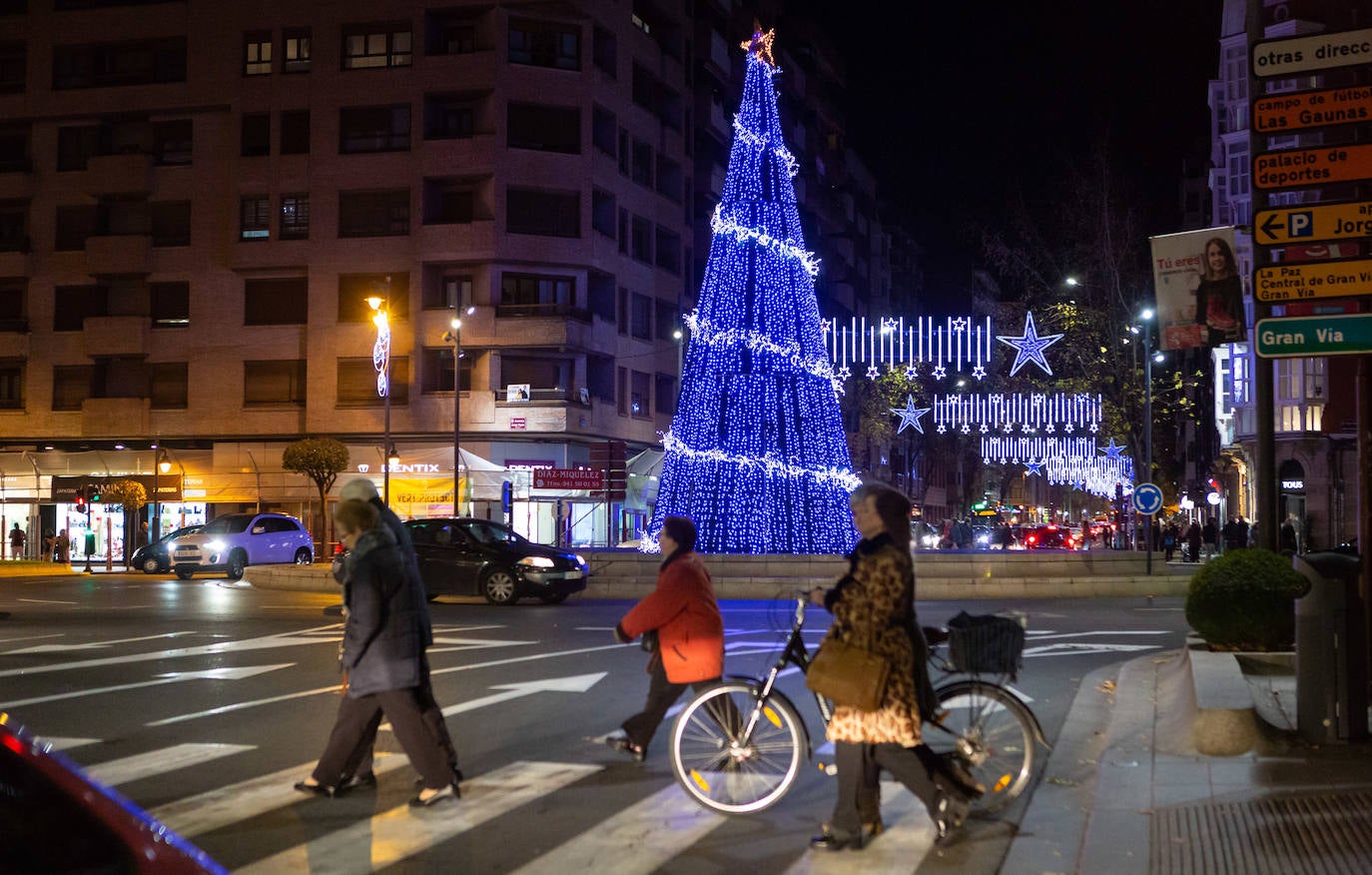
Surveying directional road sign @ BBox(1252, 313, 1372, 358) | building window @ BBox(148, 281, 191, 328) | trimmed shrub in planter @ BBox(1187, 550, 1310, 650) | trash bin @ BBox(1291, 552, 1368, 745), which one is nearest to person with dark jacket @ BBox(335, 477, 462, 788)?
trash bin @ BBox(1291, 552, 1368, 745)

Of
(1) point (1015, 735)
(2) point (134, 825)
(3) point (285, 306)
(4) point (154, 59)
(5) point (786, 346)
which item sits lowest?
(1) point (1015, 735)

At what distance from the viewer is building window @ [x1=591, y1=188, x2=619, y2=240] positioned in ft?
170

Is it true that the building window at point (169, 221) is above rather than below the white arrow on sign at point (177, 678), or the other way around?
above

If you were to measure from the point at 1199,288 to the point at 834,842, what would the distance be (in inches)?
427

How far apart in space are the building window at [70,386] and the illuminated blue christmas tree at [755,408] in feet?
99.2

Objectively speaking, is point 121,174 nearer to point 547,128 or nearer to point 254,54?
point 254,54

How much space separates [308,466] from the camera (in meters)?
46.5

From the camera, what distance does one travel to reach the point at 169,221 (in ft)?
176

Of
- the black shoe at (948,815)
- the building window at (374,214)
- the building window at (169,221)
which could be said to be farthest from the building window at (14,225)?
the black shoe at (948,815)

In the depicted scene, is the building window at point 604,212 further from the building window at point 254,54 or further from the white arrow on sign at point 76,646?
the white arrow on sign at point 76,646

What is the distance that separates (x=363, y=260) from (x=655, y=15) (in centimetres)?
1606

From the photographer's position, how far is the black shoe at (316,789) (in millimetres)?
8156

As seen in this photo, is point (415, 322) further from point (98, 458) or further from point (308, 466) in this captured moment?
point (98, 458)

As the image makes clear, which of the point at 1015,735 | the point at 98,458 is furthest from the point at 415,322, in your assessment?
the point at 1015,735
